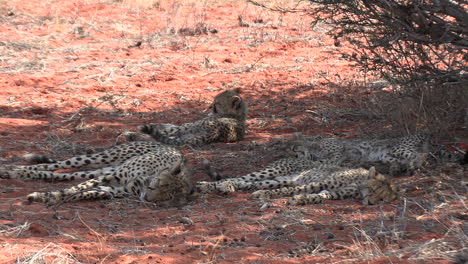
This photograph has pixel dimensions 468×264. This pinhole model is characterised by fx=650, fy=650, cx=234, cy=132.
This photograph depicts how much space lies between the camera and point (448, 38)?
6422mm

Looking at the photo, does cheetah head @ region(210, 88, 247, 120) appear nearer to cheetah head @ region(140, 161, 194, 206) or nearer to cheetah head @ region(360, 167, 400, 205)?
cheetah head @ region(140, 161, 194, 206)

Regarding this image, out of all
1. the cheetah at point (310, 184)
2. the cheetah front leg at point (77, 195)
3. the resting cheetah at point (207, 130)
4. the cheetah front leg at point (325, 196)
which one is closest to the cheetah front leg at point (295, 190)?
the cheetah at point (310, 184)

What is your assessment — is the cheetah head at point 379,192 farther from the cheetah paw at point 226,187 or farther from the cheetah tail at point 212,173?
the cheetah tail at point 212,173

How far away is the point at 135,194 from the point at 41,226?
1.36 m

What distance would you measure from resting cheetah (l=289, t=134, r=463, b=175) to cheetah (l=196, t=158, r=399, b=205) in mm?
399

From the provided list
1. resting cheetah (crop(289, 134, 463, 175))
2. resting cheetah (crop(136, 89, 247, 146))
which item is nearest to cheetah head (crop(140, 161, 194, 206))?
resting cheetah (crop(289, 134, 463, 175))

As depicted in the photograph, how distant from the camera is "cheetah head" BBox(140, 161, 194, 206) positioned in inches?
228

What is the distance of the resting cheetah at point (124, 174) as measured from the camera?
19.1 ft

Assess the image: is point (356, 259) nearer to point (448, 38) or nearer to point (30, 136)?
point (448, 38)

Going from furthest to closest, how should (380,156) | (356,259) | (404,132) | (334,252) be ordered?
(404,132) → (380,156) → (334,252) → (356,259)

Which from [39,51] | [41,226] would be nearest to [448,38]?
[41,226]

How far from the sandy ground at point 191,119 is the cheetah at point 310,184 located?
0.17 metres

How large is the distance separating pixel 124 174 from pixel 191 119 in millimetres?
3258

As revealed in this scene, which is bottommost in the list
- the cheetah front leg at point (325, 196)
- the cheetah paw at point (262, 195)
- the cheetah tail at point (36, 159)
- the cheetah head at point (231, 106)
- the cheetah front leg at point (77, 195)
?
the cheetah tail at point (36, 159)
